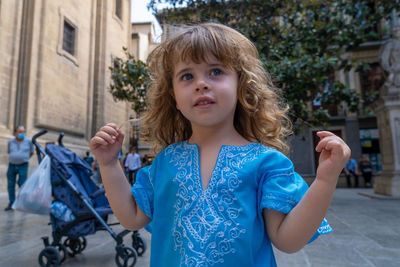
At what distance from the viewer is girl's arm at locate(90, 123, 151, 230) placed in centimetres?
109

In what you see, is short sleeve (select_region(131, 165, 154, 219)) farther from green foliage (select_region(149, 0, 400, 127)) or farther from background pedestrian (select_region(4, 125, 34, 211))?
green foliage (select_region(149, 0, 400, 127))

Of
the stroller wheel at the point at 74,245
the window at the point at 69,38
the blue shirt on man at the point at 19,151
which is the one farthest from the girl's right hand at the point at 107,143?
the window at the point at 69,38

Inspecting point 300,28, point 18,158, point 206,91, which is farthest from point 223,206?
point 300,28

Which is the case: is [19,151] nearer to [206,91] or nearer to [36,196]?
[36,196]

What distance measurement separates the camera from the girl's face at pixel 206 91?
986mm

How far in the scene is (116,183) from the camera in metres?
1.11

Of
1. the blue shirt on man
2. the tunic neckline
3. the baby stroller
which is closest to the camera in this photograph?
the tunic neckline

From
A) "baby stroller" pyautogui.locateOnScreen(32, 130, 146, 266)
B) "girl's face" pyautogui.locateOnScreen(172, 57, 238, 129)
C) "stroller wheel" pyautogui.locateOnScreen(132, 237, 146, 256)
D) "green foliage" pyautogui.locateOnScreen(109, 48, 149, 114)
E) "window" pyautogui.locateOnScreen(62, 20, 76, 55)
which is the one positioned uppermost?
"window" pyautogui.locateOnScreen(62, 20, 76, 55)

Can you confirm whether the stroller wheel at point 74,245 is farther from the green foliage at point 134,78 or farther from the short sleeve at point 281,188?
the green foliage at point 134,78

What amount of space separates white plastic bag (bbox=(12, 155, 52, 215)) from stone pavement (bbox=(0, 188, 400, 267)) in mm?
466

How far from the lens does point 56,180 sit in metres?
2.96

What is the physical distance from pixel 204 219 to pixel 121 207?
0.36 metres

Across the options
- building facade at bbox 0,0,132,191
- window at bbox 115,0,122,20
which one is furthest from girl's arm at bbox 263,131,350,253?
window at bbox 115,0,122,20

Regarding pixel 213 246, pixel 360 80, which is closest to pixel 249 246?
pixel 213 246
